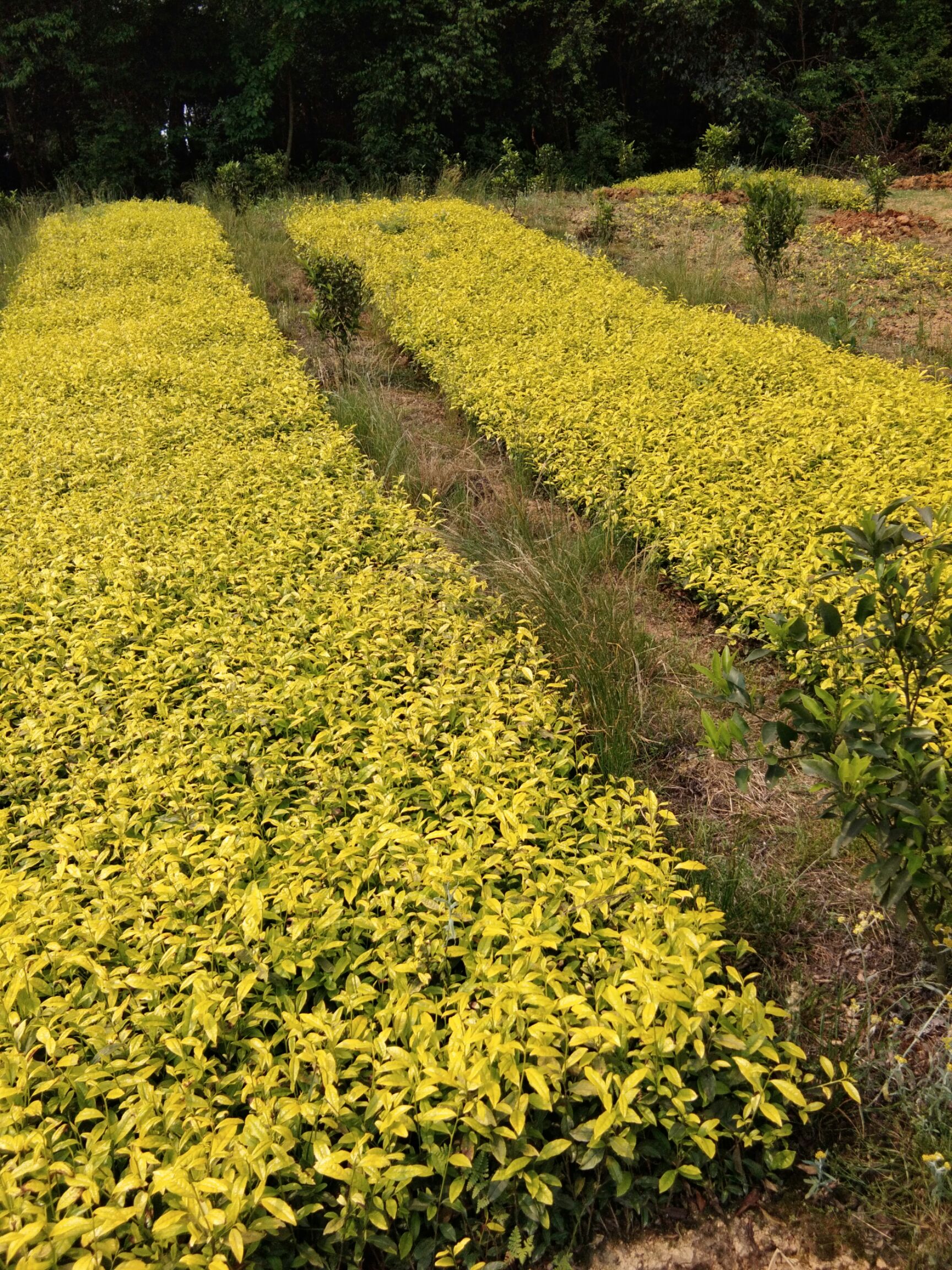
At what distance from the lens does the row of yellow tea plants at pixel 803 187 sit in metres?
12.0

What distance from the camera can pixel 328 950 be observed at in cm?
195

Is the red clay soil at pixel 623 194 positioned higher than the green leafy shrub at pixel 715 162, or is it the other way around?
the green leafy shrub at pixel 715 162

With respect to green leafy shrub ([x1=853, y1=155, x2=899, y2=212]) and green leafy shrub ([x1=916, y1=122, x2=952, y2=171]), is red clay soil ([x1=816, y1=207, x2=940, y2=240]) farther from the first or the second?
green leafy shrub ([x1=916, y1=122, x2=952, y2=171])

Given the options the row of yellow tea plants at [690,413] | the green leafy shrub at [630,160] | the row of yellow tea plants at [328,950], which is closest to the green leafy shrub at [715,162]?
the green leafy shrub at [630,160]

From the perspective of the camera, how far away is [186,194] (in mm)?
17781

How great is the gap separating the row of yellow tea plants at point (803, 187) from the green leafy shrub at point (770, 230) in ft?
8.46

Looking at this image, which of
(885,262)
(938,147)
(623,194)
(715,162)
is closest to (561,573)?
(885,262)

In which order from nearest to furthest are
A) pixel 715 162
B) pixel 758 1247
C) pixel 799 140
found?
1. pixel 758 1247
2. pixel 715 162
3. pixel 799 140

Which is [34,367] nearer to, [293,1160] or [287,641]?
[287,641]

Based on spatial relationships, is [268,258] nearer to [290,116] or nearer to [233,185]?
[233,185]

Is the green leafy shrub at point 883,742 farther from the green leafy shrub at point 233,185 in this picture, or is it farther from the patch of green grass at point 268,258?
the green leafy shrub at point 233,185

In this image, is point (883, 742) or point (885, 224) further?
point (885, 224)

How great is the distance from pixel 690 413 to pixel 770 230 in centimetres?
465

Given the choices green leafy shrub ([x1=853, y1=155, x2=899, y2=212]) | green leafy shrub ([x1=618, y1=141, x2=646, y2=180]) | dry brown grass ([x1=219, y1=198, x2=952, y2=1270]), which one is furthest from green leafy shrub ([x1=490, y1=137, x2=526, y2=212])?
dry brown grass ([x1=219, y1=198, x2=952, y2=1270])
